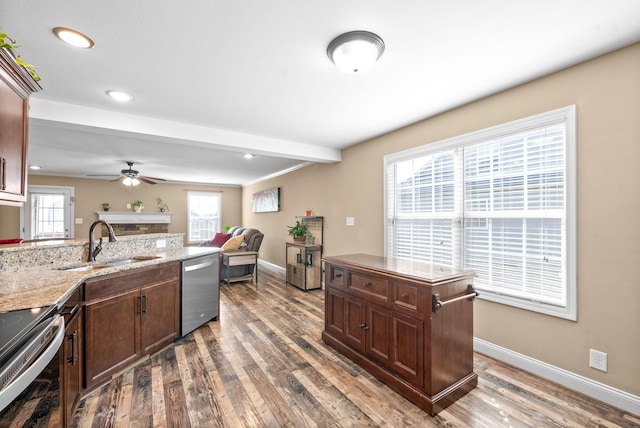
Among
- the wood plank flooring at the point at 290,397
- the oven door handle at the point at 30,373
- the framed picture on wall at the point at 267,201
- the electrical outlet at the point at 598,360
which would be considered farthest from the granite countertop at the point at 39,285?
the framed picture on wall at the point at 267,201

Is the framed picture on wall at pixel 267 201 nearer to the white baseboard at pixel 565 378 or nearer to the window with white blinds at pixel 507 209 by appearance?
the window with white blinds at pixel 507 209

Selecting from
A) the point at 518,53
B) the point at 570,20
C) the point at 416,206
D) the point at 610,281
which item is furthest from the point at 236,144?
the point at 610,281

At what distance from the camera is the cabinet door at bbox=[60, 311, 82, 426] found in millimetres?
1533

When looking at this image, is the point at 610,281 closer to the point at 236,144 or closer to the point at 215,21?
the point at 215,21

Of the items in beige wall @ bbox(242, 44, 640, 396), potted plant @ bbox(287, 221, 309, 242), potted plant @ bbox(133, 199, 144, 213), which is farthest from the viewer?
potted plant @ bbox(133, 199, 144, 213)

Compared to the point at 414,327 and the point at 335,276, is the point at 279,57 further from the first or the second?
the point at 414,327

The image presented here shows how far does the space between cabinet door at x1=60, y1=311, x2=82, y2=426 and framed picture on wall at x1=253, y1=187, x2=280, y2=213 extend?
504 cm

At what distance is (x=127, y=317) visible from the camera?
2295mm

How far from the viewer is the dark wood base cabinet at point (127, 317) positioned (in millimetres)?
2025

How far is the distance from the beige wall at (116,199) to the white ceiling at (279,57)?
14.1 ft

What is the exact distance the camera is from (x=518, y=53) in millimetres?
1955

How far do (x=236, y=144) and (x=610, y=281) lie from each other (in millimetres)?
3766

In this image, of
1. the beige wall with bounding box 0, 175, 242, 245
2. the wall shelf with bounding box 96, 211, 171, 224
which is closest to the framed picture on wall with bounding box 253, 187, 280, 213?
the beige wall with bounding box 0, 175, 242, 245

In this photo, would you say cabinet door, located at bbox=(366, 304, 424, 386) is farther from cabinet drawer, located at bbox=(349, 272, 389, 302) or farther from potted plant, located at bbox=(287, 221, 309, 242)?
potted plant, located at bbox=(287, 221, 309, 242)
